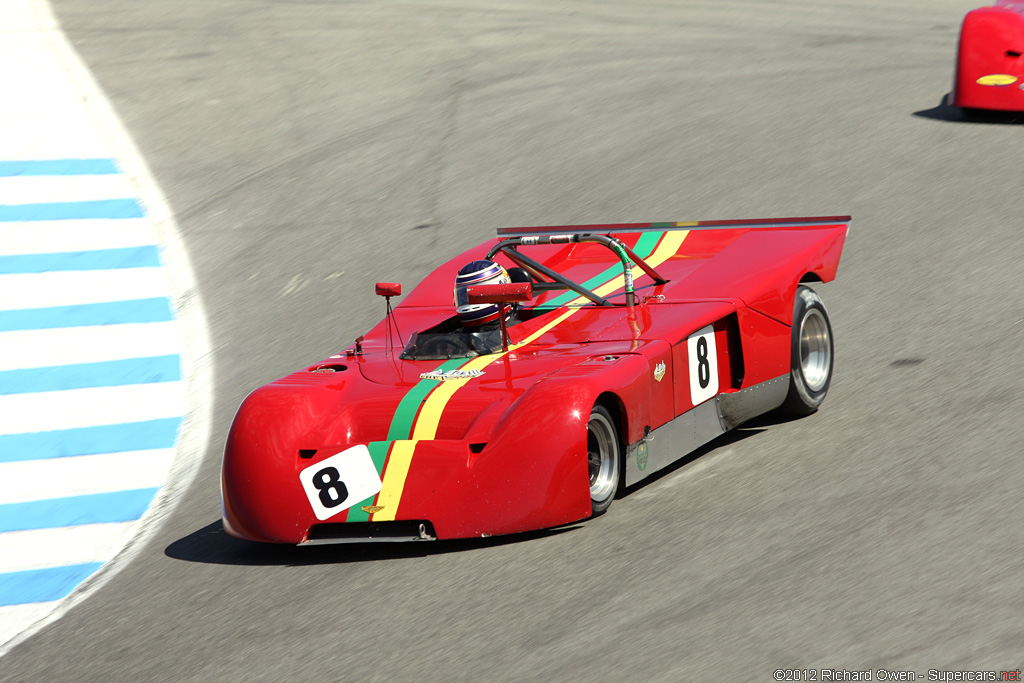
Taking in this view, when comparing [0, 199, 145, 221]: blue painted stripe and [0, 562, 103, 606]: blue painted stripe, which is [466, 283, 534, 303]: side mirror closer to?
[0, 562, 103, 606]: blue painted stripe

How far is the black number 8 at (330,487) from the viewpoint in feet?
18.1

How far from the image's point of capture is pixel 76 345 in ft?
31.2

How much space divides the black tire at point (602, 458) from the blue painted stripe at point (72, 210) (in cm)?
745

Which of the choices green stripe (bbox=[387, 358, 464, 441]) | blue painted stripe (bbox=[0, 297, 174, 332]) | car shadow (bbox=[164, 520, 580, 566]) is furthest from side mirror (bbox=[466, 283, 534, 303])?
blue painted stripe (bbox=[0, 297, 174, 332])

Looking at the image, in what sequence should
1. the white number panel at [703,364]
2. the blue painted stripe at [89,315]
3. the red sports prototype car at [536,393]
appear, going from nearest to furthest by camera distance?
the red sports prototype car at [536,393] → the white number panel at [703,364] → the blue painted stripe at [89,315]

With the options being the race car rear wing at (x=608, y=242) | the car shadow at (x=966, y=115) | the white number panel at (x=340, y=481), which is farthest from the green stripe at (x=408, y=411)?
the car shadow at (x=966, y=115)

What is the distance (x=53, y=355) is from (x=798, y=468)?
579 centimetres

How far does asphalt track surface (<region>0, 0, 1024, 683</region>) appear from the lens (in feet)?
14.8

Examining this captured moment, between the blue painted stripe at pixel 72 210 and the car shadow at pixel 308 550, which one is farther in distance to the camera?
the blue painted stripe at pixel 72 210

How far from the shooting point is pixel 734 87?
13688 mm

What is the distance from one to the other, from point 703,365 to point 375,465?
1780 millimetres

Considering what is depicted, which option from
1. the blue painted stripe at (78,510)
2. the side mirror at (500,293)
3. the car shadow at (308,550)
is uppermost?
the side mirror at (500,293)

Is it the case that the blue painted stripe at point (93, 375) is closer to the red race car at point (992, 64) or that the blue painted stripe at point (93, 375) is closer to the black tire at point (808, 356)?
the black tire at point (808, 356)

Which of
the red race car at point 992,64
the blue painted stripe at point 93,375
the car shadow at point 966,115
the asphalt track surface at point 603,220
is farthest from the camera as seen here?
the car shadow at point 966,115
